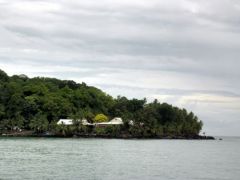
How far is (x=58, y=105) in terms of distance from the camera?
167375 mm

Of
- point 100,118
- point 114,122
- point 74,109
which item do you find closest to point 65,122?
point 74,109

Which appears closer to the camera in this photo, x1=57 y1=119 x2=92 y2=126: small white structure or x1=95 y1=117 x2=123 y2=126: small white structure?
x1=57 y1=119 x2=92 y2=126: small white structure

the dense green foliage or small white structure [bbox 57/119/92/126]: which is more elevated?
the dense green foliage

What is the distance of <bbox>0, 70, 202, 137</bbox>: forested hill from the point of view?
15500cm

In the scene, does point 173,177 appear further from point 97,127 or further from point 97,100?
point 97,100

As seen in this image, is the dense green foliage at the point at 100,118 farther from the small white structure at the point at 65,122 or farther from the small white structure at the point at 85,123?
the small white structure at the point at 65,122

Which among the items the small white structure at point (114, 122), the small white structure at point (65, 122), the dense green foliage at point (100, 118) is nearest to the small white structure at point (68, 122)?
the small white structure at point (65, 122)

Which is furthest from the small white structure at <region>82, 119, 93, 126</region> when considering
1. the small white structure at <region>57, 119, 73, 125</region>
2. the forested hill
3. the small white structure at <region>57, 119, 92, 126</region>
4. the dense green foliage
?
the dense green foliage

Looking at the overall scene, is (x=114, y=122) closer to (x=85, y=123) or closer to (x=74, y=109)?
(x=85, y=123)

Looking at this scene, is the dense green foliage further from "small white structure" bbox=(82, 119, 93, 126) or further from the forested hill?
"small white structure" bbox=(82, 119, 93, 126)

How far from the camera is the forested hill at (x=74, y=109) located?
155m

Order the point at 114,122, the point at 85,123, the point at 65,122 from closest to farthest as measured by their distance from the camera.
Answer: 1. the point at 65,122
2. the point at 85,123
3. the point at 114,122

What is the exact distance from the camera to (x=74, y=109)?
16962 cm

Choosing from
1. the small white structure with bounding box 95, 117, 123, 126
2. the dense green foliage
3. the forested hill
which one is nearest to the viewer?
the forested hill
